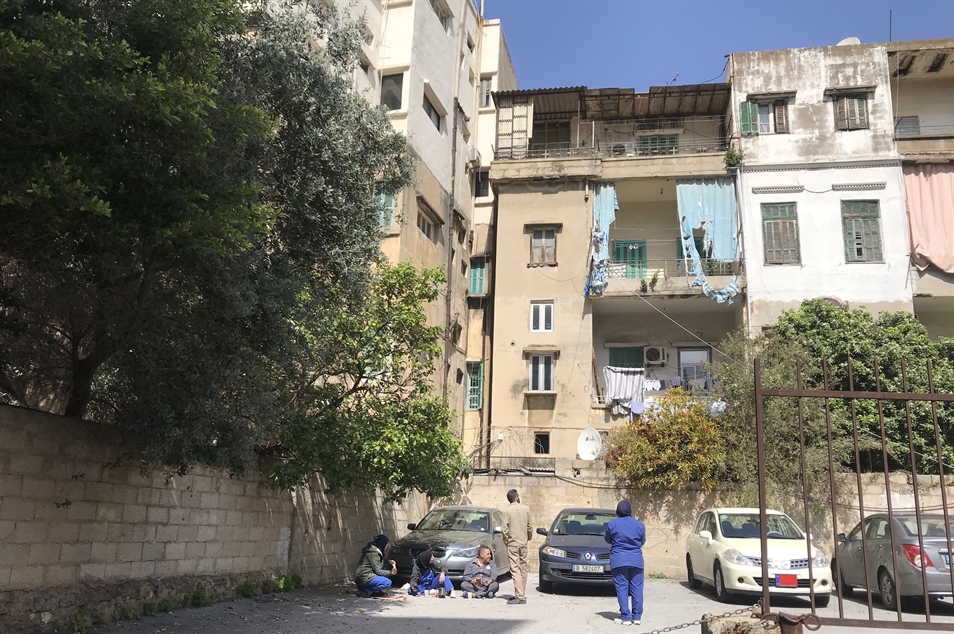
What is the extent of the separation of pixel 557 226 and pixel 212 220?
Answer: 64.0ft

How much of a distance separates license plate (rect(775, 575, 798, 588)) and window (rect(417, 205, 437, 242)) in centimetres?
1639

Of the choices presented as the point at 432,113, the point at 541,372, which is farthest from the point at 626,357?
the point at 432,113

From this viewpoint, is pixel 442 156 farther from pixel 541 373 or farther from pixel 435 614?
pixel 435 614

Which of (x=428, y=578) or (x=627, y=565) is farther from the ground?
(x=627, y=565)

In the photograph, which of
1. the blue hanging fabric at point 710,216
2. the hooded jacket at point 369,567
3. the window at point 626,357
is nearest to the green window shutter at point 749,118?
the blue hanging fabric at point 710,216

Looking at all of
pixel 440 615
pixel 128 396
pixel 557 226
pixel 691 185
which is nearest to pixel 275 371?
pixel 128 396

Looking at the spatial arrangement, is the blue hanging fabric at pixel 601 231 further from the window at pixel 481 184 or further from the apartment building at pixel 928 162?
the apartment building at pixel 928 162

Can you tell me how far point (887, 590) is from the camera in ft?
38.2

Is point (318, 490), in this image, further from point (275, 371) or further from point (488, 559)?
point (275, 371)

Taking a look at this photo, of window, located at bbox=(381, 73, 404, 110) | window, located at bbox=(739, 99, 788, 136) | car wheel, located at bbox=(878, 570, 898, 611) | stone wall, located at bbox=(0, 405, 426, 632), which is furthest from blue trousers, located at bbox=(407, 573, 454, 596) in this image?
window, located at bbox=(739, 99, 788, 136)

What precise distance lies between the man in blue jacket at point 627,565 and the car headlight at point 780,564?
2863mm

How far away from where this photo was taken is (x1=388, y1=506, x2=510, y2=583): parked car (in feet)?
45.2

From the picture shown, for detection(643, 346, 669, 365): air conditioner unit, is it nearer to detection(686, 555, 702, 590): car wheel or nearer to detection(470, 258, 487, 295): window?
detection(470, 258, 487, 295): window

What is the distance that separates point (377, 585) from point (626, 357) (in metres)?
15.1
